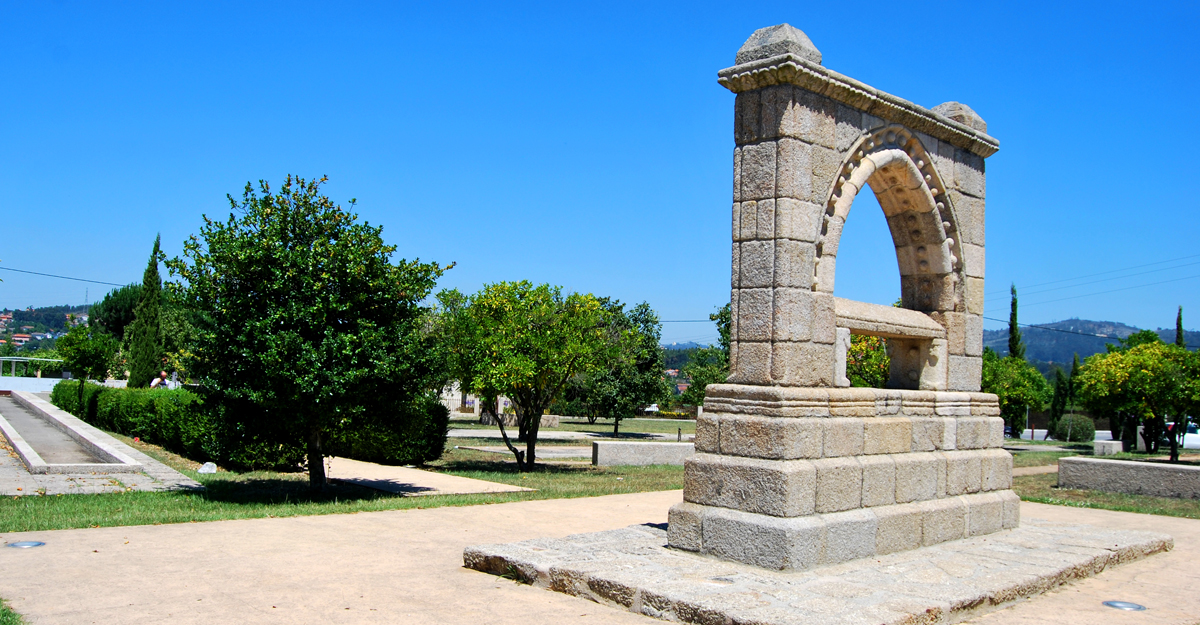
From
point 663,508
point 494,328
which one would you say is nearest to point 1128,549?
point 663,508

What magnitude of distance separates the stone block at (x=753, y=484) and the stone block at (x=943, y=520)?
5.28 ft

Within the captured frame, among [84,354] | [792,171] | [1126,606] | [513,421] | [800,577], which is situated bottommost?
[513,421]

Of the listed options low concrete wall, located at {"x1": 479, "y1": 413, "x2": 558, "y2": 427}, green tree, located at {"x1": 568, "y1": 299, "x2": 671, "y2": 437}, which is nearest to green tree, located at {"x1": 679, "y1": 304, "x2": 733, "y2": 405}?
green tree, located at {"x1": 568, "y1": 299, "x2": 671, "y2": 437}

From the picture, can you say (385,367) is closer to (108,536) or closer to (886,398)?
(108,536)

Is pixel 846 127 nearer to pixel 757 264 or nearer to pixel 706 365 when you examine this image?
pixel 757 264

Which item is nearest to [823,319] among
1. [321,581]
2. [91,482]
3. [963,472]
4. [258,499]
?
[963,472]

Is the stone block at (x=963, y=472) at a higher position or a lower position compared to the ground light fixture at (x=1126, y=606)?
higher

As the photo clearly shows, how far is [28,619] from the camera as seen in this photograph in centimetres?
507

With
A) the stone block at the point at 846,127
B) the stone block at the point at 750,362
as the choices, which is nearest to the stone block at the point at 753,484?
the stone block at the point at 750,362

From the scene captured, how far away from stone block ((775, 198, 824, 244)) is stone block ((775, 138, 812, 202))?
6 cm

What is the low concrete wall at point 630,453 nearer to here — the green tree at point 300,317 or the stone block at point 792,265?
the green tree at point 300,317

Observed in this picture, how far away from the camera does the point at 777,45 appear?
22.7ft

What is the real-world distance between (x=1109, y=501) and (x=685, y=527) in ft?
33.2

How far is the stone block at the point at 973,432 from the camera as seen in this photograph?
837 cm
